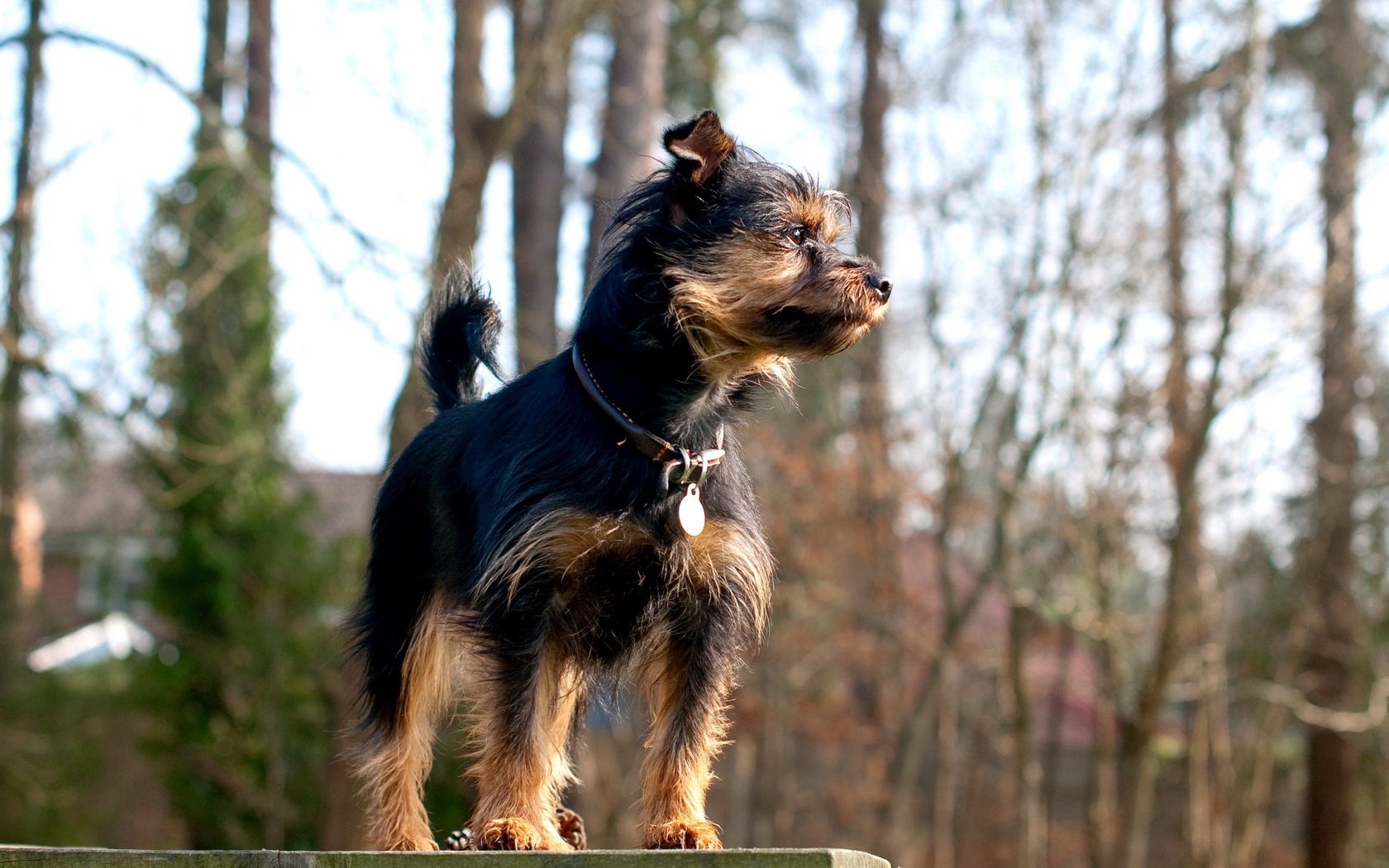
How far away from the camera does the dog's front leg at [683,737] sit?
141 inches

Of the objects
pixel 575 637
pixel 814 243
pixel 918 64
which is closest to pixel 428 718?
pixel 575 637

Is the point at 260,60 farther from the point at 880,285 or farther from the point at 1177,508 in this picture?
the point at 880,285

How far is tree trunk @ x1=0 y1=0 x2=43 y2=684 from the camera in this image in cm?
851

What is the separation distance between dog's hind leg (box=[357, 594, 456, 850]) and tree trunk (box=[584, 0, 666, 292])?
6.70 m

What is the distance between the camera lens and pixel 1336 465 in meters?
13.8

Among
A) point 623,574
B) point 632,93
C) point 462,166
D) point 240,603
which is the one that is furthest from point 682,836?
point 240,603

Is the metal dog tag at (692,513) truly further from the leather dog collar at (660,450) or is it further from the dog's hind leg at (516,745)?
the dog's hind leg at (516,745)

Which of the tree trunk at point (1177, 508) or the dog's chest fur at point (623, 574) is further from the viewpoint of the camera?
the tree trunk at point (1177, 508)

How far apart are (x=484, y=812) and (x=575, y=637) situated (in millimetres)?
501

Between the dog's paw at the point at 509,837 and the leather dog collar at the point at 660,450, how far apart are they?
880 millimetres

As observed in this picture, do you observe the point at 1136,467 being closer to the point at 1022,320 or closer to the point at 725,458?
the point at 1022,320

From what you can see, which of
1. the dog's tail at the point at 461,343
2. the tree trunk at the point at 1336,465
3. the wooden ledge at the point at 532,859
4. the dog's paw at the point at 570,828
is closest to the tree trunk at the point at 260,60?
the dog's tail at the point at 461,343

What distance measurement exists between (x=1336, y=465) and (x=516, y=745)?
12.3 meters

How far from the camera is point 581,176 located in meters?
19.2
